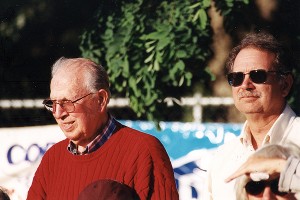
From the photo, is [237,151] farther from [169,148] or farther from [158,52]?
[158,52]

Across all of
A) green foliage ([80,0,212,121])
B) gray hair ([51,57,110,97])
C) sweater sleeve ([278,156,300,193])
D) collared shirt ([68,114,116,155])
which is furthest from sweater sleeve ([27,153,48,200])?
green foliage ([80,0,212,121])

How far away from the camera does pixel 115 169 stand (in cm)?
386

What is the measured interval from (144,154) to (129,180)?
0.46 feet

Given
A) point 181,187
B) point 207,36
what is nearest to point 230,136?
point 181,187

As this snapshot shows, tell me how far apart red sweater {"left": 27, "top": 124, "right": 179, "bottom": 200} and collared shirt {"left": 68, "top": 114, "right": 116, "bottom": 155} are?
2 cm

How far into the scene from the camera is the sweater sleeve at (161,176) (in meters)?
3.76

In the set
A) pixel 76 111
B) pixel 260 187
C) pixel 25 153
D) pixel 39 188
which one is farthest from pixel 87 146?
pixel 25 153

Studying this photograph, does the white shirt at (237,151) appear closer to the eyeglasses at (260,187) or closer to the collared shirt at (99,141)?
the eyeglasses at (260,187)

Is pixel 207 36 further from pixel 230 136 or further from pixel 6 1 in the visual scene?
pixel 6 1

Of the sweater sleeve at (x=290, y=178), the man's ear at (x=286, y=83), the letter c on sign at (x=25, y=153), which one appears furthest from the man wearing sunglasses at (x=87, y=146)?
the letter c on sign at (x=25, y=153)

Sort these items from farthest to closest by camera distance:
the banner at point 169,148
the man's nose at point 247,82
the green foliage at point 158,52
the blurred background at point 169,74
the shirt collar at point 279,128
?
the green foliage at point 158,52 < the blurred background at point 169,74 < the banner at point 169,148 < the man's nose at point 247,82 < the shirt collar at point 279,128

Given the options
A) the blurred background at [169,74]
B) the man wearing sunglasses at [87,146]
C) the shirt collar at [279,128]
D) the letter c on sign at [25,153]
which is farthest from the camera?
the letter c on sign at [25,153]

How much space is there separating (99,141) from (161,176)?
0.38 m

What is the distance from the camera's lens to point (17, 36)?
28.7ft
